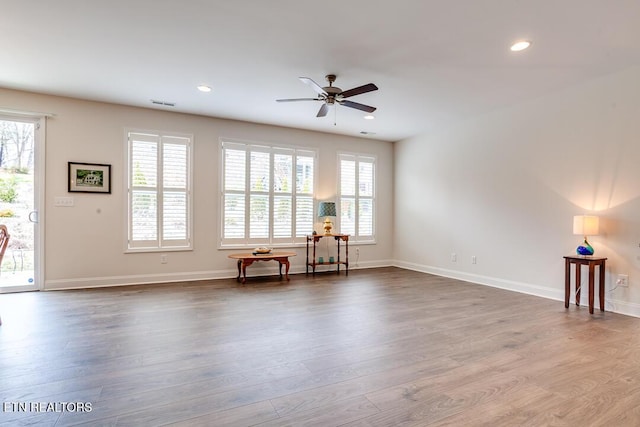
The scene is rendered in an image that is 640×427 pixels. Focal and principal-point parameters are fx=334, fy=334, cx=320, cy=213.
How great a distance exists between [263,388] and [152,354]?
1.10m

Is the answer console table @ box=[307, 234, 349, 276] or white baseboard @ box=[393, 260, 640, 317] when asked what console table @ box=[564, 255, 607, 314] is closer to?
white baseboard @ box=[393, 260, 640, 317]

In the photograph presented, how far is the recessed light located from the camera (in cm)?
321

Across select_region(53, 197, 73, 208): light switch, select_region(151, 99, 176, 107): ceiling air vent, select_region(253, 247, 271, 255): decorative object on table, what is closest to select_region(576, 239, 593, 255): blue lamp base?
select_region(253, 247, 271, 255): decorative object on table

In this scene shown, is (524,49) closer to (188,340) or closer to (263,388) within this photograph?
(263,388)

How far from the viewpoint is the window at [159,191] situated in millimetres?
5402

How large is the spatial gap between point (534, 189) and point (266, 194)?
4.40m

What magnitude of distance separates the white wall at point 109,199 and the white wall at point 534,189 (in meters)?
3.27

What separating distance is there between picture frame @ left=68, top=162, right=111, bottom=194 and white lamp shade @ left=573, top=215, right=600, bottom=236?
6.56 meters

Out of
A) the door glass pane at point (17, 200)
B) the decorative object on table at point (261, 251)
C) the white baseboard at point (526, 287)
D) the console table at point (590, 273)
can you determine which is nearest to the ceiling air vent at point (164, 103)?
the door glass pane at point (17, 200)

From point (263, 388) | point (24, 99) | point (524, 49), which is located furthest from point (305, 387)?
point (24, 99)

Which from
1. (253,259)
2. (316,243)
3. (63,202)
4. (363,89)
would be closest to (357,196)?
(316,243)

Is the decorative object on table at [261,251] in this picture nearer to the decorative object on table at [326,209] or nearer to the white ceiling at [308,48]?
the decorative object on table at [326,209]

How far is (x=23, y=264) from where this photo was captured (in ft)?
15.8

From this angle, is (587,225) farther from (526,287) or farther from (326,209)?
(326,209)
